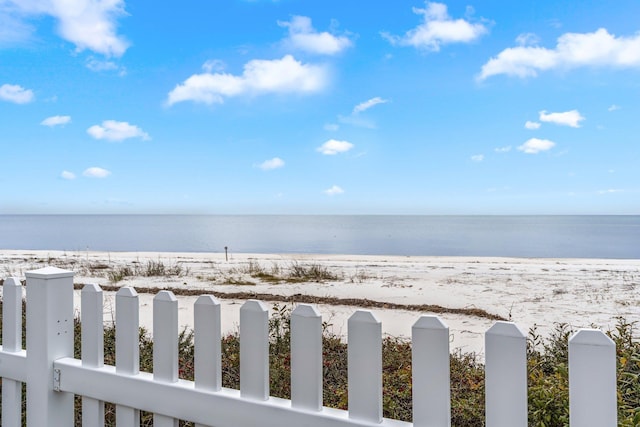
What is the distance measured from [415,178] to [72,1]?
75543 millimetres

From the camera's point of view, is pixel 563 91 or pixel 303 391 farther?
pixel 563 91

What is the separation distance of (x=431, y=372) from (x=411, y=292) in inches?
360

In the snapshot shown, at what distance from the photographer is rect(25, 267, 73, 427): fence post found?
5.52 ft

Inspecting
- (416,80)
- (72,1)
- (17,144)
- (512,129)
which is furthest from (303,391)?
(512,129)

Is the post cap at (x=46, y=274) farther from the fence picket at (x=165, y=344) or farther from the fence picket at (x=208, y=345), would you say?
the fence picket at (x=208, y=345)

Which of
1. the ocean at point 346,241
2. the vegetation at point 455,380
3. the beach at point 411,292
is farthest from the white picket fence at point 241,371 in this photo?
the ocean at point 346,241

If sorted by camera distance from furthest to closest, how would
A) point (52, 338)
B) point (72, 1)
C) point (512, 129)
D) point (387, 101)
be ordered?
point (512, 129), point (387, 101), point (72, 1), point (52, 338)

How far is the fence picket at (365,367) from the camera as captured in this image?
48.2 inches

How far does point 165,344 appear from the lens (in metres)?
1.53

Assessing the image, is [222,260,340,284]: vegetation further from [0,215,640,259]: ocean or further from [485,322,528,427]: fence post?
[0,215,640,259]: ocean

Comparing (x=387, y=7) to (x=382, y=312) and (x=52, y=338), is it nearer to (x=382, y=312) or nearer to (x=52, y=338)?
(x=382, y=312)

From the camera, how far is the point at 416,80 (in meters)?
27.9

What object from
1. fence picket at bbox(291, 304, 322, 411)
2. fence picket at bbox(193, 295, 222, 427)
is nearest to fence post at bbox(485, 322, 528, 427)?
fence picket at bbox(291, 304, 322, 411)

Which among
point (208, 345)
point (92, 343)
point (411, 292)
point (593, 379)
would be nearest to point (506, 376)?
point (593, 379)
